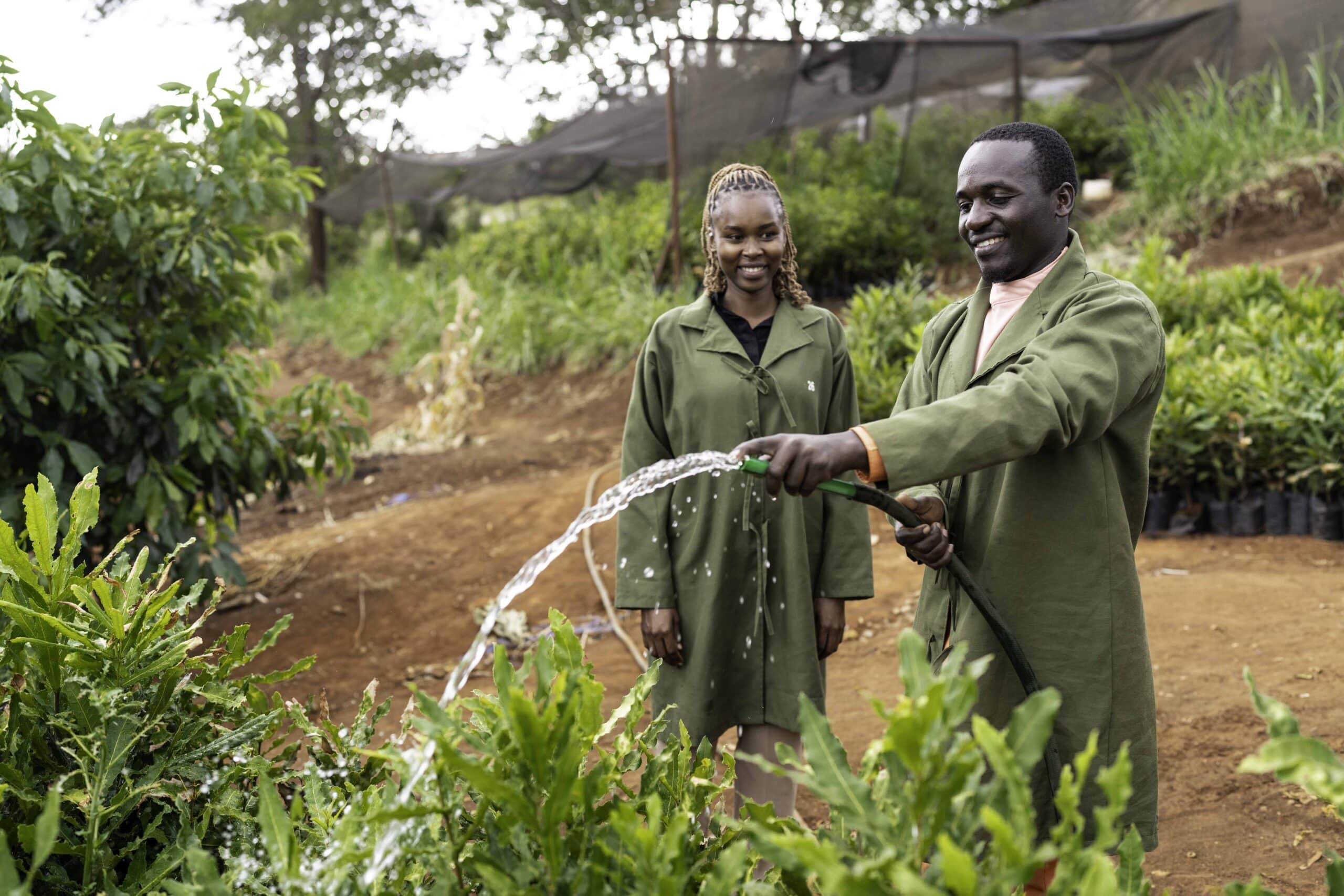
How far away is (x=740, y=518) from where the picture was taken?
2.81 metres

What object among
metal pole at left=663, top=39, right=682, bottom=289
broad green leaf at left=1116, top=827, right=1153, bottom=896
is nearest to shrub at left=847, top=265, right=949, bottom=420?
metal pole at left=663, top=39, right=682, bottom=289

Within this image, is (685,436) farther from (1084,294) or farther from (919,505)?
(1084,294)

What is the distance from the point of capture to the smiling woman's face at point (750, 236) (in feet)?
9.05

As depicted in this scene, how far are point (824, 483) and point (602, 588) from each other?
4.12m

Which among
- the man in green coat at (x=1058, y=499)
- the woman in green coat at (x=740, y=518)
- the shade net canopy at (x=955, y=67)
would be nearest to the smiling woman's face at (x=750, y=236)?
the woman in green coat at (x=740, y=518)

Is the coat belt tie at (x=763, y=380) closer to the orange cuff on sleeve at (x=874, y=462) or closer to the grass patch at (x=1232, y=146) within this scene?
the orange cuff on sleeve at (x=874, y=462)

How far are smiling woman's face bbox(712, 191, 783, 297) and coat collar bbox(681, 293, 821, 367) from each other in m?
0.10

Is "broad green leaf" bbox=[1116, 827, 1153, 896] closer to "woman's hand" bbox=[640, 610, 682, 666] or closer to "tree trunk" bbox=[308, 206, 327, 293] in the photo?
"woman's hand" bbox=[640, 610, 682, 666]

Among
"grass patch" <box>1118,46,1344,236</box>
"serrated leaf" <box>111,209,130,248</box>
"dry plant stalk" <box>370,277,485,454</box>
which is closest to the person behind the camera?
"serrated leaf" <box>111,209,130,248</box>

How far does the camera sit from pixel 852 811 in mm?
1278

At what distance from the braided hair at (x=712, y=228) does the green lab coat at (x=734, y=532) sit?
6 cm

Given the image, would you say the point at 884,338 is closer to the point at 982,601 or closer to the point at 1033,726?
the point at 982,601

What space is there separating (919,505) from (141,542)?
3868 mm

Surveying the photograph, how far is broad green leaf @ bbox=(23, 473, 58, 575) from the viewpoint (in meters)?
1.86
